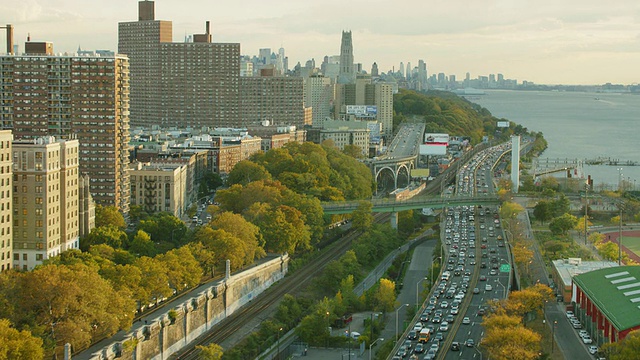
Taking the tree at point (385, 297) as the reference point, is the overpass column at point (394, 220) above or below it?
above

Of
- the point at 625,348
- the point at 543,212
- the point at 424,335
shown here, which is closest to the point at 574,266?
the point at 424,335

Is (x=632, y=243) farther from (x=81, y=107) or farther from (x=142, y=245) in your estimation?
(x=81, y=107)

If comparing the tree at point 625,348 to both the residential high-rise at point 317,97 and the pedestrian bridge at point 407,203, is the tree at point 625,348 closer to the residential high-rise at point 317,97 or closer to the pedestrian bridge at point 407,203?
the pedestrian bridge at point 407,203

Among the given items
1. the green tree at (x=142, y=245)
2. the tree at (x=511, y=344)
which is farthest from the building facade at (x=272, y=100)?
the tree at (x=511, y=344)

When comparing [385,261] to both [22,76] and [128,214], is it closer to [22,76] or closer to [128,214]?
[128,214]

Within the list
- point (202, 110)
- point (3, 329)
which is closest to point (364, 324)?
point (3, 329)

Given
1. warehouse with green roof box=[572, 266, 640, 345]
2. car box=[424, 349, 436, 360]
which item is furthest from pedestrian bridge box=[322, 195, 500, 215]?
car box=[424, 349, 436, 360]
